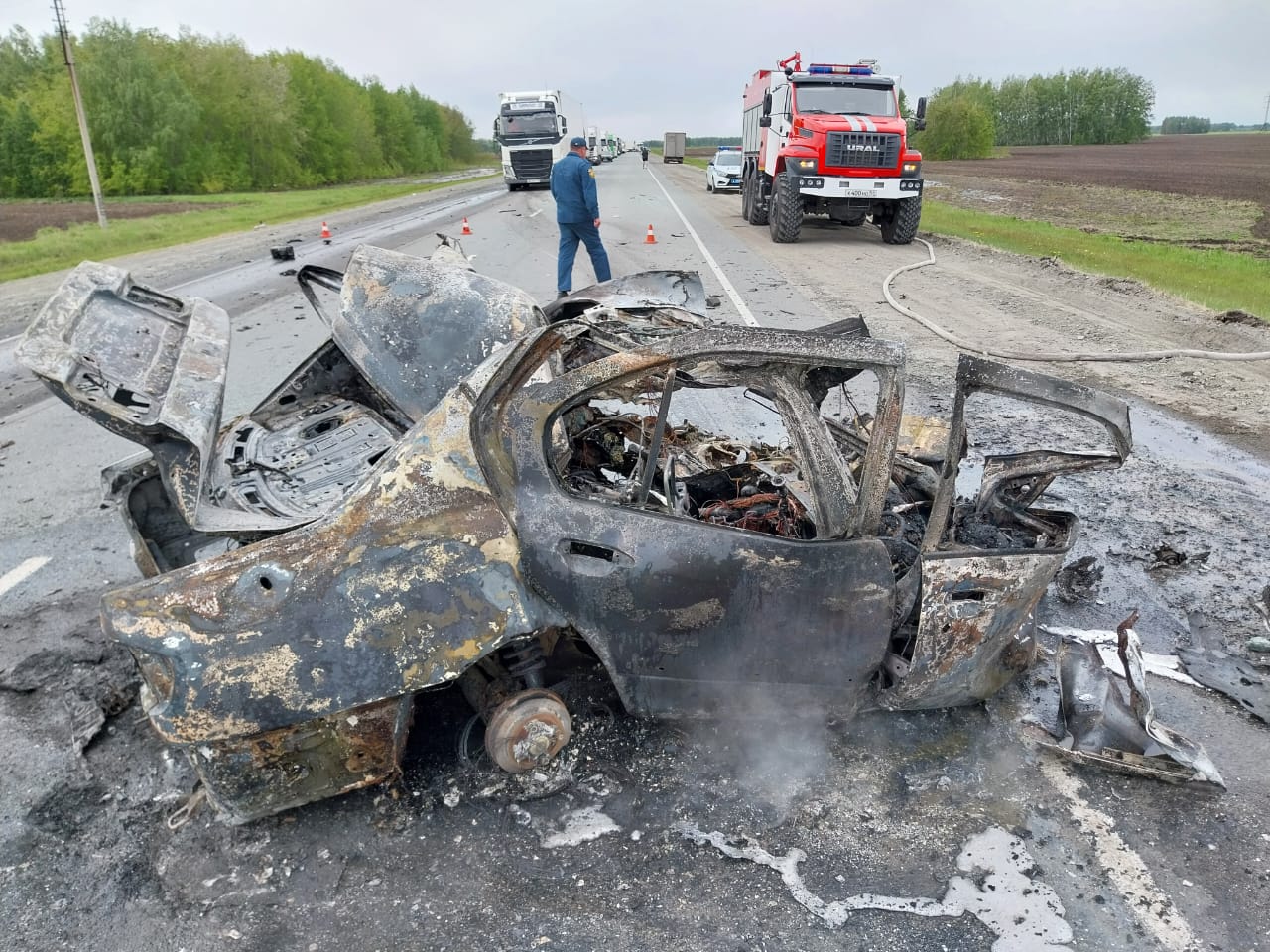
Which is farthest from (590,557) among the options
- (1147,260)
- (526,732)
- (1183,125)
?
(1183,125)

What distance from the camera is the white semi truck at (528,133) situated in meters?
30.6

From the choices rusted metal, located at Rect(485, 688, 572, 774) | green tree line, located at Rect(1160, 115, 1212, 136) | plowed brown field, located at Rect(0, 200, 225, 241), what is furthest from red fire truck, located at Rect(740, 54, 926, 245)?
green tree line, located at Rect(1160, 115, 1212, 136)

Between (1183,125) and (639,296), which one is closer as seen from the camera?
(639,296)

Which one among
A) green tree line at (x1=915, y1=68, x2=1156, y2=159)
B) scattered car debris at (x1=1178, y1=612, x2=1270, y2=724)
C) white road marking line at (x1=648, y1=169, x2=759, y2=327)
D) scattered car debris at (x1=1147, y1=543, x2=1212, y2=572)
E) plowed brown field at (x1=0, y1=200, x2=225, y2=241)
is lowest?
scattered car debris at (x1=1178, y1=612, x2=1270, y2=724)

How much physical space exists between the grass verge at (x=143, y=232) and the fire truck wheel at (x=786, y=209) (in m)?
13.4

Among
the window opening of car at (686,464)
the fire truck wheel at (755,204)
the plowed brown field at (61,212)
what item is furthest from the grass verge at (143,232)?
the window opening of car at (686,464)

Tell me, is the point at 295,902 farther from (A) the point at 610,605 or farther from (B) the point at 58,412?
(B) the point at 58,412

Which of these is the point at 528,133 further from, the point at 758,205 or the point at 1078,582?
the point at 1078,582

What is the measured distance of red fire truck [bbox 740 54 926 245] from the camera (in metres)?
14.8

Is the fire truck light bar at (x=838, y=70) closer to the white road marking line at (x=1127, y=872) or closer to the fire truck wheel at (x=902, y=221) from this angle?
the fire truck wheel at (x=902, y=221)

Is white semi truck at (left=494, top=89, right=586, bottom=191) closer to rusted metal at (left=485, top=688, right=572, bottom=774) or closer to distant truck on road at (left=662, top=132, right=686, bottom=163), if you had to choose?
rusted metal at (left=485, top=688, right=572, bottom=774)

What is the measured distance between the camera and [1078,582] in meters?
4.06

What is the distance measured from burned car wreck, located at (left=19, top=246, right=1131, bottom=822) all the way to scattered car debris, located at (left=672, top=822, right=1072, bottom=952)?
48 centimetres

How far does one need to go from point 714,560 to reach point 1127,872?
1528 mm
